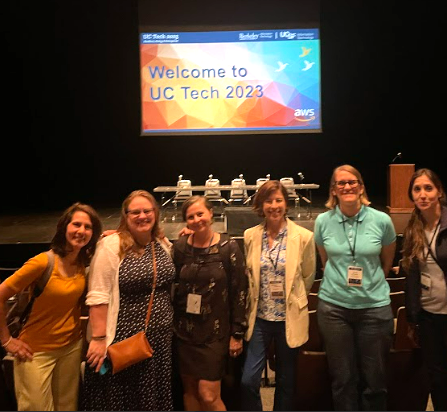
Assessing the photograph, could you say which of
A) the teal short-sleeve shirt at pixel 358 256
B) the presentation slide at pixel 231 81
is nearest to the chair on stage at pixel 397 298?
the teal short-sleeve shirt at pixel 358 256

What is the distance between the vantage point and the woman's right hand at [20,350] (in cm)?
170

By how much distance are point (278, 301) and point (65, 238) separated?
0.97 m

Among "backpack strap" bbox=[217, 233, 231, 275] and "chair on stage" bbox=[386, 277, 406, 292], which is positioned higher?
"backpack strap" bbox=[217, 233, 231, 275]

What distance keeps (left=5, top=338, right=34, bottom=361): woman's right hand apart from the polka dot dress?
0.79 ft

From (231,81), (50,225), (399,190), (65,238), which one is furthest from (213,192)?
(65,238)

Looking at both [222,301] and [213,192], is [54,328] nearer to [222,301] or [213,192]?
[222,301]

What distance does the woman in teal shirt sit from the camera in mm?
1879

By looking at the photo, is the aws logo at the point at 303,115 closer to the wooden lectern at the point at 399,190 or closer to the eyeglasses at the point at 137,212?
the wooden lectern at the point at 399,190

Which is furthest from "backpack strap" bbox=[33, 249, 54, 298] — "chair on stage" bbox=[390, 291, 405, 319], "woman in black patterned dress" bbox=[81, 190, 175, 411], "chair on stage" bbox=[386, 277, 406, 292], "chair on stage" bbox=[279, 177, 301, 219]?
"chair on stage" bbox=[279, 177, 301, 219]

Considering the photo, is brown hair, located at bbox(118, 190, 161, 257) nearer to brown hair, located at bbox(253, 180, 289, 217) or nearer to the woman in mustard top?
the woman in mustard top

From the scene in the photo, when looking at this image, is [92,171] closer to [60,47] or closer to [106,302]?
[60,47]

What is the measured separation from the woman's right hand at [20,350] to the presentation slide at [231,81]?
506 centimetres

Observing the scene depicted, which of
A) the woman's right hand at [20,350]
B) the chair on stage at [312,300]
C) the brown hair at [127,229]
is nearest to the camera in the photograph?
the woman's right hand at [20,350]

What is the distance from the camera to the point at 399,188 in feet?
16.2
